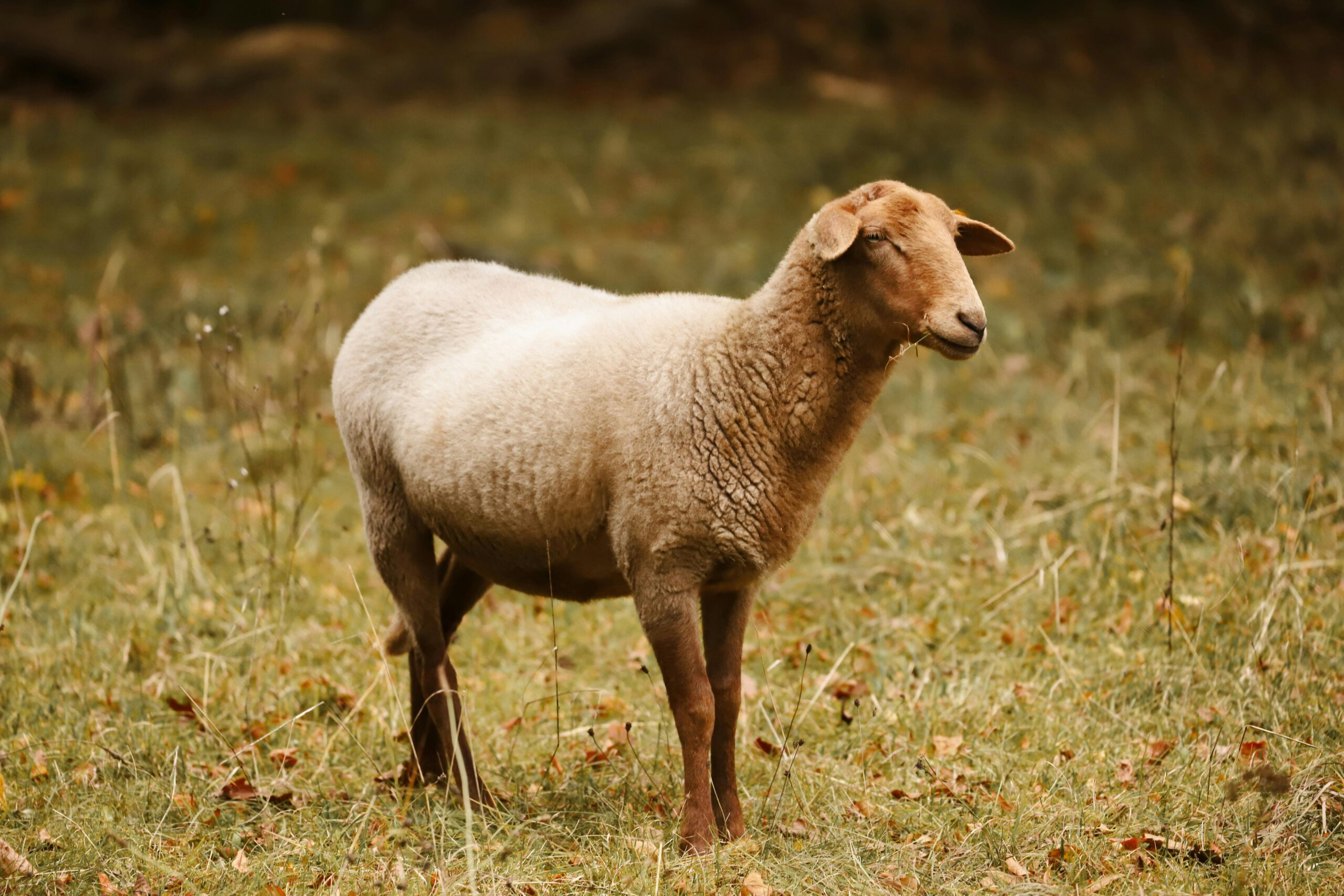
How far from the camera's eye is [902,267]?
11.3ft

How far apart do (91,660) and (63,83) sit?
460 inches

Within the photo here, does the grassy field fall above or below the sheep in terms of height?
below

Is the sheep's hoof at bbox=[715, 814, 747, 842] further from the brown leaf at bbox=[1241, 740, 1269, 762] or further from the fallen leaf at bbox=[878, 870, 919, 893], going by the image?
the brown leaf at bbox=[1241, 740, 1269, 762]

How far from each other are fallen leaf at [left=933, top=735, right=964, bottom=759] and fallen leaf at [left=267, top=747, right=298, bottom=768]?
221cm

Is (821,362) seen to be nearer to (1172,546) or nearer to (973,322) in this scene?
(973,322)

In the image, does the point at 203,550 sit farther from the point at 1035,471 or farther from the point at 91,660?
the point at 1035,471

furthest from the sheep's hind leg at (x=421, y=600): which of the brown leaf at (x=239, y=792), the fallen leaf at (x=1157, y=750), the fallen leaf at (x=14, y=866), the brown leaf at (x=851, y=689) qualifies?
the fallen leaf at (x=1157, y=750)

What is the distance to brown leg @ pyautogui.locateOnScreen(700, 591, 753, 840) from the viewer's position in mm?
3836

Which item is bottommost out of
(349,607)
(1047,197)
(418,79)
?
(349,607)

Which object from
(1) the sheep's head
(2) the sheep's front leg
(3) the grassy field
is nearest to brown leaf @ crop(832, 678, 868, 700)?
(3) the grassy field

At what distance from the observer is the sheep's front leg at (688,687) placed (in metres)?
3.54

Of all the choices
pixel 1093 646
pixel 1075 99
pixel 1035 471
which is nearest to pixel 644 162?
pixel 1075 99

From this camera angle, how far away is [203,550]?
6035 mm

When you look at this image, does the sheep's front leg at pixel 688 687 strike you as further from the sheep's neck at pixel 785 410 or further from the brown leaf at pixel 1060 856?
the brown leaf at pixel 1060 856
